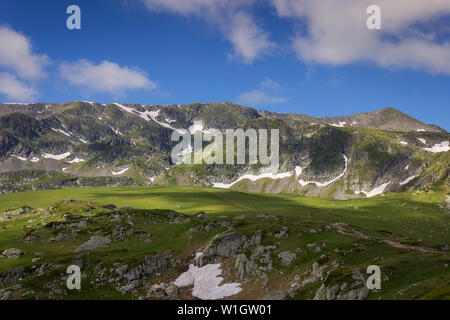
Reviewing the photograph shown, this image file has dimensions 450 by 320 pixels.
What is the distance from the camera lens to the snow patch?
194ft

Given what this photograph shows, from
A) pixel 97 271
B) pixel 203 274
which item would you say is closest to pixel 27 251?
pixel 97 271

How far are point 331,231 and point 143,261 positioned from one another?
47807 millimetres

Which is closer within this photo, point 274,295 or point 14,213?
point 274,295

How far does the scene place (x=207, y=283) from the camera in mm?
64062

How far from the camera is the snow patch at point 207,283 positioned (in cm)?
5909

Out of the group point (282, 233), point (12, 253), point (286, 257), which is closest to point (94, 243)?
point (12, 253)

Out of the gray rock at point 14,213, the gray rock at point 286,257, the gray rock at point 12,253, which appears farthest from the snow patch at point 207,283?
the gray rock at point 14,213

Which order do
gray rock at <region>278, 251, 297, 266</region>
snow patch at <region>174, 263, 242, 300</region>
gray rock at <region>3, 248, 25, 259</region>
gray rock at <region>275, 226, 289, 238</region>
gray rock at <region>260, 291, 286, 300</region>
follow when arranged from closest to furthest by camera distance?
gray rock at <region>260, 291, 286, 300</region> < snow patch at <region>174, 263, 242, 300</region> < gray rock at <region>278, 251, 297, 266</region> < gray rock at <region>3, 248, 25, 259</region> < gray rock at <region>275, 226, 289, 238</region>

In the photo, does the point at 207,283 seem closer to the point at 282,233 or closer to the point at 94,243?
the point at 282,233

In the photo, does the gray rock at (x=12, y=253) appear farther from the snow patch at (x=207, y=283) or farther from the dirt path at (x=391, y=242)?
the dirt path at (x=391, y=242)

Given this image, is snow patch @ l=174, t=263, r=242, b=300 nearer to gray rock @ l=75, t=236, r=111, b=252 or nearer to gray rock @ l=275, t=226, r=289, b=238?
gray rock @ l=275, t=226, r=289, b=238

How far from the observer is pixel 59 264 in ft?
233

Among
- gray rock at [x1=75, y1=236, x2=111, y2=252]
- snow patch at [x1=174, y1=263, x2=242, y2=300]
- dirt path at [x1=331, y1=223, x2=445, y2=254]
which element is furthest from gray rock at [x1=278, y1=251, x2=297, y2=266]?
gray rock at [x1=75, y1=236, x2=111, y2=252]
